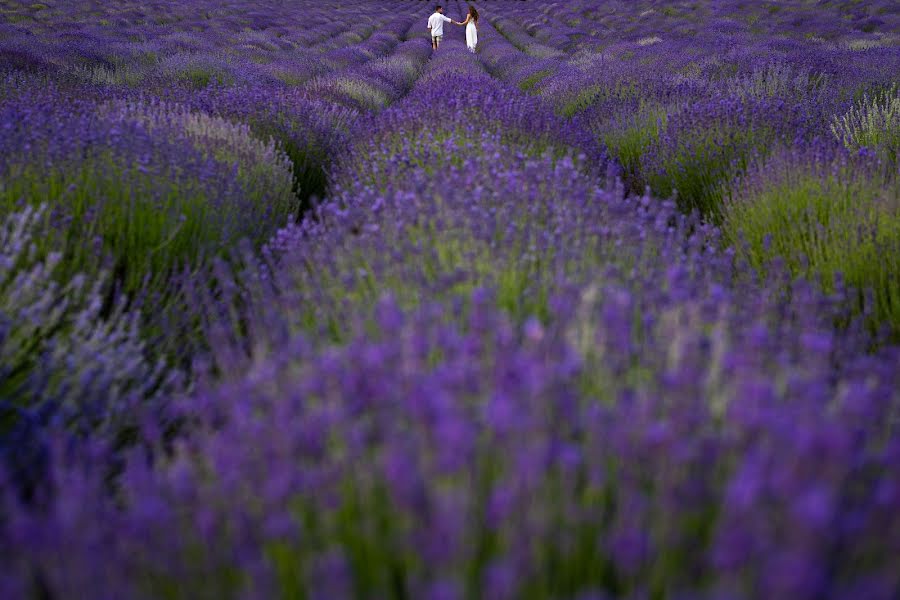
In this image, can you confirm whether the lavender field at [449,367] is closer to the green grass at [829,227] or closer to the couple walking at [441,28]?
the green grass at [829,227]

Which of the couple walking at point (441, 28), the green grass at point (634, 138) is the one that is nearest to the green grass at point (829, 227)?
Result: the green grass at point (634, 138)

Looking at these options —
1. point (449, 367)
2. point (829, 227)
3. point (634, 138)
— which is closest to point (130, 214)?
point (449, 367)

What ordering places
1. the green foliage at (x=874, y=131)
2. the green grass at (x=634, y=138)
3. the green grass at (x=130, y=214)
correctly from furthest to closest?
1. the green grass at (x=634, y=138)
2. the green foliage at (x=874, y=131)
3. the green grass at (x=130, y=214)

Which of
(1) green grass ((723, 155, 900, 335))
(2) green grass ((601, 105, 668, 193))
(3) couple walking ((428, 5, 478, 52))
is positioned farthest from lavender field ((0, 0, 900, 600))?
(3) couple walking ((428, 5, 478, 52))

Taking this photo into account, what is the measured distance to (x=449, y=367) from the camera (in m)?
1.32

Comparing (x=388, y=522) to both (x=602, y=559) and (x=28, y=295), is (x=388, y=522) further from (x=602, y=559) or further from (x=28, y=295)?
(x=28, y=295)

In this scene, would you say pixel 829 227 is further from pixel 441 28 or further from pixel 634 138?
pixel 441 28

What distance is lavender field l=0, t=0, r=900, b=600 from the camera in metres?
0.97

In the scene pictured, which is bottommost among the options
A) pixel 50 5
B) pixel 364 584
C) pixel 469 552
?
pixel 364 584

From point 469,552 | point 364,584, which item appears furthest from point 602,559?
point 364,584

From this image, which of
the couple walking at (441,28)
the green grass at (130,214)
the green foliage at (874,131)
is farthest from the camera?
the couple walking at (441,28)

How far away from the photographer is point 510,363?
1.32 meters

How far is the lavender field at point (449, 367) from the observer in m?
0.97

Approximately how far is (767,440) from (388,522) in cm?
61
